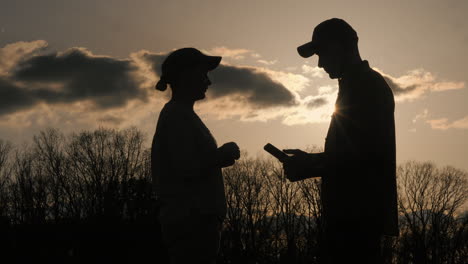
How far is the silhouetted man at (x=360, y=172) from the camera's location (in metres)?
3.93

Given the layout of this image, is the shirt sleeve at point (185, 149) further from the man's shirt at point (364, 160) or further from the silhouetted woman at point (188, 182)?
the man's shirt at point (364, 160)

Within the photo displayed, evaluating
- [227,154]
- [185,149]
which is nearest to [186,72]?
[185,149]

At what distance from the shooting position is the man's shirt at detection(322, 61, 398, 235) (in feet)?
12.9

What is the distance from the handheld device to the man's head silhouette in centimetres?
85

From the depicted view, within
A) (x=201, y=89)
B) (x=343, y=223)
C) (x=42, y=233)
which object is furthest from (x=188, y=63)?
(x=42, y=233)

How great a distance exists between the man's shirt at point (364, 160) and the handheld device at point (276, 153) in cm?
59

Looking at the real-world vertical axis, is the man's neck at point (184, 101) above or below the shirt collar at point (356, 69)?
below

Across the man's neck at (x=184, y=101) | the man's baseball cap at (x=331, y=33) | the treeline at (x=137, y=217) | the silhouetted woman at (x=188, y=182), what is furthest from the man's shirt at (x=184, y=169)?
the treeline at (x=137, y=217)

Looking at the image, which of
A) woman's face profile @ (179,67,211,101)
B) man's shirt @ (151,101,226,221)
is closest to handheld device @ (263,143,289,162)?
man's shirt @ (151,101,226,221)

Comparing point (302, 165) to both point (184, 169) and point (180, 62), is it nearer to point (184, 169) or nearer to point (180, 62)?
point (184, 169)

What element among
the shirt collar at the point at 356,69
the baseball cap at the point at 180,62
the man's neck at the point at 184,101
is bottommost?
the man's neck at the point at 184,101

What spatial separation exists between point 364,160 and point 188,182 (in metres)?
1.55

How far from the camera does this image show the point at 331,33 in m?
4.55

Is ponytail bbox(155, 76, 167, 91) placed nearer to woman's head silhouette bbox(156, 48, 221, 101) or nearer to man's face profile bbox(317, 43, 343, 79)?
woman's head silhouette bbox(156, 48, 221, 101)
